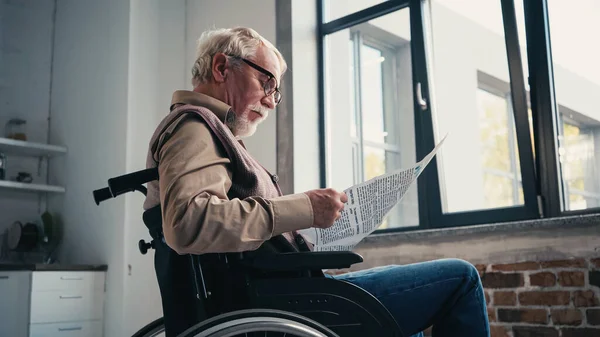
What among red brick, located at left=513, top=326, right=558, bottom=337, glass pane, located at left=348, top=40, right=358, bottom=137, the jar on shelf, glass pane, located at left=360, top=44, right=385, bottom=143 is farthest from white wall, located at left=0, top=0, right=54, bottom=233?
red brick, located at left=513, top=326, right=558, bottom=337

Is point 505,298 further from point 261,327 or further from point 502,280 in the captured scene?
point 261,327

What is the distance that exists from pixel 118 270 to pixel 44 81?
1622 mm

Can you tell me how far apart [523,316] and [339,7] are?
2.24 metres

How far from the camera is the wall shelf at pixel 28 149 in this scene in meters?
3.85

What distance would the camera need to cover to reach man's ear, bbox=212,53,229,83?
1619 millimetres

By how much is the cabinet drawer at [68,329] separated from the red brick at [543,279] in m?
2.52

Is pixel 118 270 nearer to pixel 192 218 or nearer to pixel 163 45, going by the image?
pixel 163 45

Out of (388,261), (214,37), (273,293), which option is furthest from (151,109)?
(273,293)

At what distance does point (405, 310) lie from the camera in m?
1.35

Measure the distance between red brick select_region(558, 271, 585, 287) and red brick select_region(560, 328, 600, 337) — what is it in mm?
165

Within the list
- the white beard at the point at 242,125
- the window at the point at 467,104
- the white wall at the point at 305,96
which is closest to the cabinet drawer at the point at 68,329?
the white wall at the point at 305,96

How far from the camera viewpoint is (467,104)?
3.91 meters

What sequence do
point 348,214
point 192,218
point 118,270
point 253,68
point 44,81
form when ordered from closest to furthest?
point 192,218
point 348,214
point 253,68
point 118,270
point 44,81

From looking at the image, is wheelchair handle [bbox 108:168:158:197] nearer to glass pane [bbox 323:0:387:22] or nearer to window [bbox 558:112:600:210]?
window [bbox 558:112:600:210]
